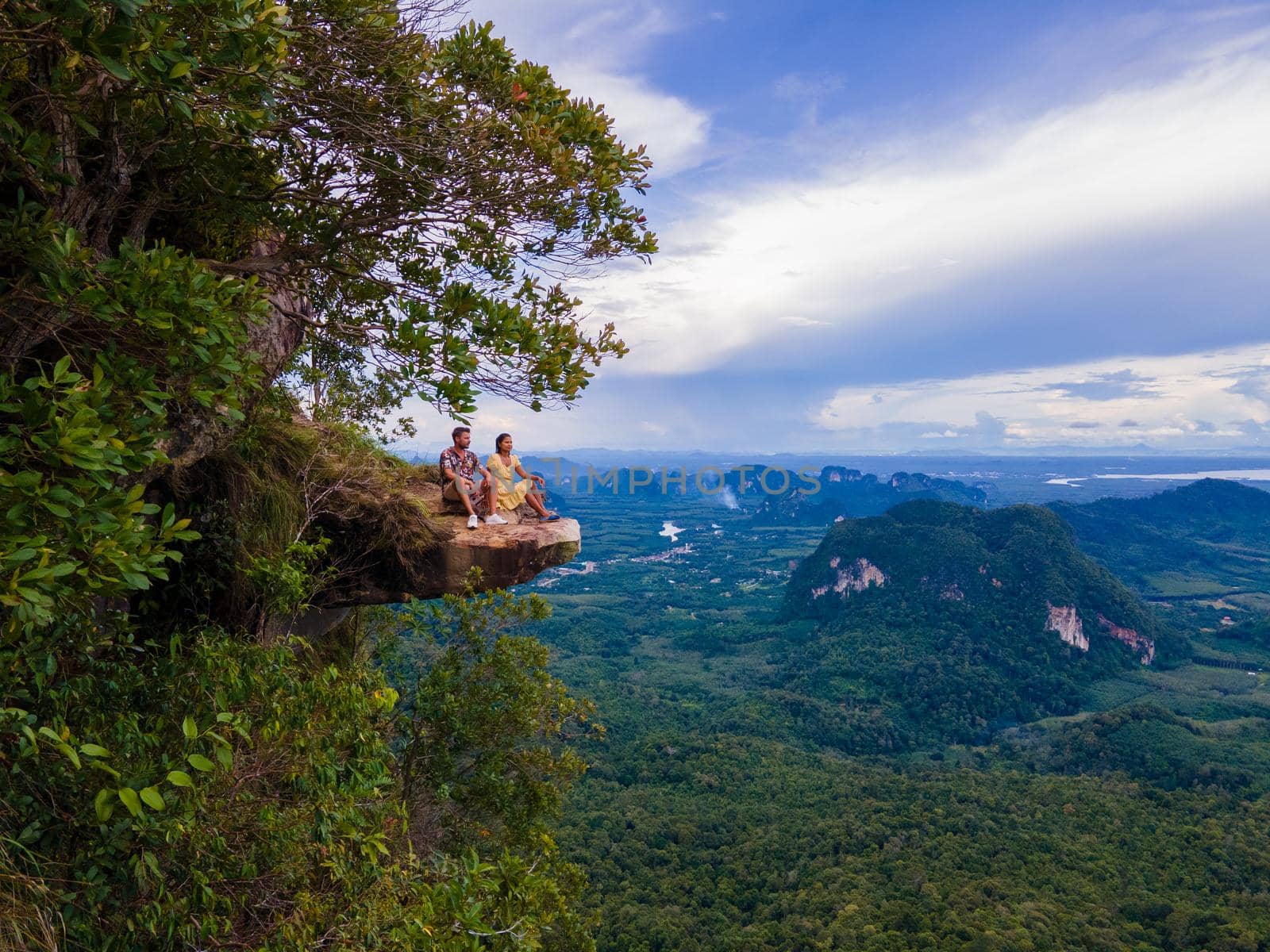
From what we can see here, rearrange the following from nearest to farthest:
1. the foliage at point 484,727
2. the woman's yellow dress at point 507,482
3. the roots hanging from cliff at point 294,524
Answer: the roots hanging from cliff at point 294,524, the woman's yellow dress at point 507,482, the foliage at point 484,727

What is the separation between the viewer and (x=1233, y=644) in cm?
7269

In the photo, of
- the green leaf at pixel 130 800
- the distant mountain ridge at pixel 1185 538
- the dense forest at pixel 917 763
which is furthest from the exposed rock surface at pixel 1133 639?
the green leaf at pixel 130 800

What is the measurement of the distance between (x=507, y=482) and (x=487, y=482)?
33 cm

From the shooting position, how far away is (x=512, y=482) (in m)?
9.30

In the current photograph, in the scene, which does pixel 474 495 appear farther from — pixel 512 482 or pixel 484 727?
pixel 484 727

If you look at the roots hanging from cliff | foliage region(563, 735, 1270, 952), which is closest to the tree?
the roots hanging from cliff

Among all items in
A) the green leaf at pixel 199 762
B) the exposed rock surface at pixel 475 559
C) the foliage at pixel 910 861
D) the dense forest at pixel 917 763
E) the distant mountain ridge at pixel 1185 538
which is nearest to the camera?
the green leaf at pixel 199 762

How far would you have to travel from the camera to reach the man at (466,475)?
891 centimetres

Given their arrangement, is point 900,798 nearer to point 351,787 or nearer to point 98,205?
point 351,787

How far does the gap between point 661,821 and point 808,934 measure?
11.8 m

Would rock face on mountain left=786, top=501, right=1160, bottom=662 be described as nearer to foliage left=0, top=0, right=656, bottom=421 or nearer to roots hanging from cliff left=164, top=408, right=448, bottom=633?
roots hanging from cliff left=164, top=408, right=448, bottom=633

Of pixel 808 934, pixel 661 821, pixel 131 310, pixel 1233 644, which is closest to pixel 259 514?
pixel 131 310

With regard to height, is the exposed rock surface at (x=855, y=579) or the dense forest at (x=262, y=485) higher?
the dense forest at (x=262, y=485)

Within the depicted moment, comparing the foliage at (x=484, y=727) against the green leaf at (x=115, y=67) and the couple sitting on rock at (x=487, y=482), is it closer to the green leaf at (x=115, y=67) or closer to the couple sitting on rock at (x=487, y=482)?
the couple sitting on rock at (x=487, y=482)
